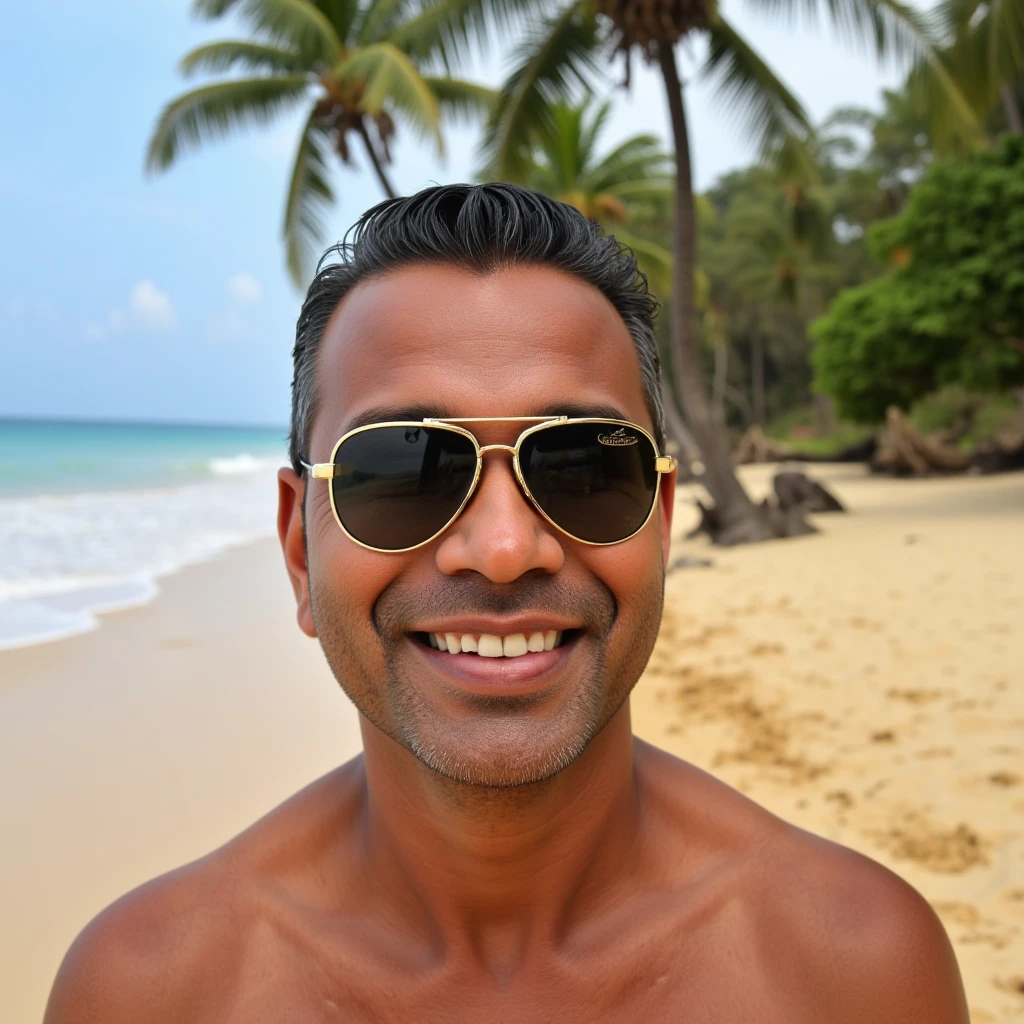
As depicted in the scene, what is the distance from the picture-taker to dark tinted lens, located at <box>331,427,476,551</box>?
1.23 metres

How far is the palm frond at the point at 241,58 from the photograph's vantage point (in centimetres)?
1241

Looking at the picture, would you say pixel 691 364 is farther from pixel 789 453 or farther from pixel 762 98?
pixel 789 453

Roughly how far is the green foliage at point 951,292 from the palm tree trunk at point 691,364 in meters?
3.98

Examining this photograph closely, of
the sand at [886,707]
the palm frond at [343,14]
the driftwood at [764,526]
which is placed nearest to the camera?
the sand at [886,707]

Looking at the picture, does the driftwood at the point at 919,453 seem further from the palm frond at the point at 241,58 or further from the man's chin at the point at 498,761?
the man's chin at the point at 498,761

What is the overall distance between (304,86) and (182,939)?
1377 cm

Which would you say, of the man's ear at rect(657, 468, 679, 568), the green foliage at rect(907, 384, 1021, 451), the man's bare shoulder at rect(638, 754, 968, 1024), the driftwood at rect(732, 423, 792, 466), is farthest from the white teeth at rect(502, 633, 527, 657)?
the driftwood at rect(732, 423, 792, 466)

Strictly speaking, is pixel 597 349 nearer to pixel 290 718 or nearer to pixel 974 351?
pixel 290 718

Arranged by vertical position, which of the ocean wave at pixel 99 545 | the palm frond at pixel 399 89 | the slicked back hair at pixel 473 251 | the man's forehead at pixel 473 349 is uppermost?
the palm frond at pixel 399 89

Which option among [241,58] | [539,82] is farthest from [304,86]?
[539,82]

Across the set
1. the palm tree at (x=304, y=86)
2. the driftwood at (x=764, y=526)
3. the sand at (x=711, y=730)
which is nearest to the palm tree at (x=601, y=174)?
the palm tree at (x=304, y=86)

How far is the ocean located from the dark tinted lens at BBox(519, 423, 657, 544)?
1.14 metres

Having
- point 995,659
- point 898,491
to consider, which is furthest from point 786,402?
point 995,659

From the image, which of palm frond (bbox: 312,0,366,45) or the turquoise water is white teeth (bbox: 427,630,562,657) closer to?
palm frond (bbox: 312,0,366,45)
